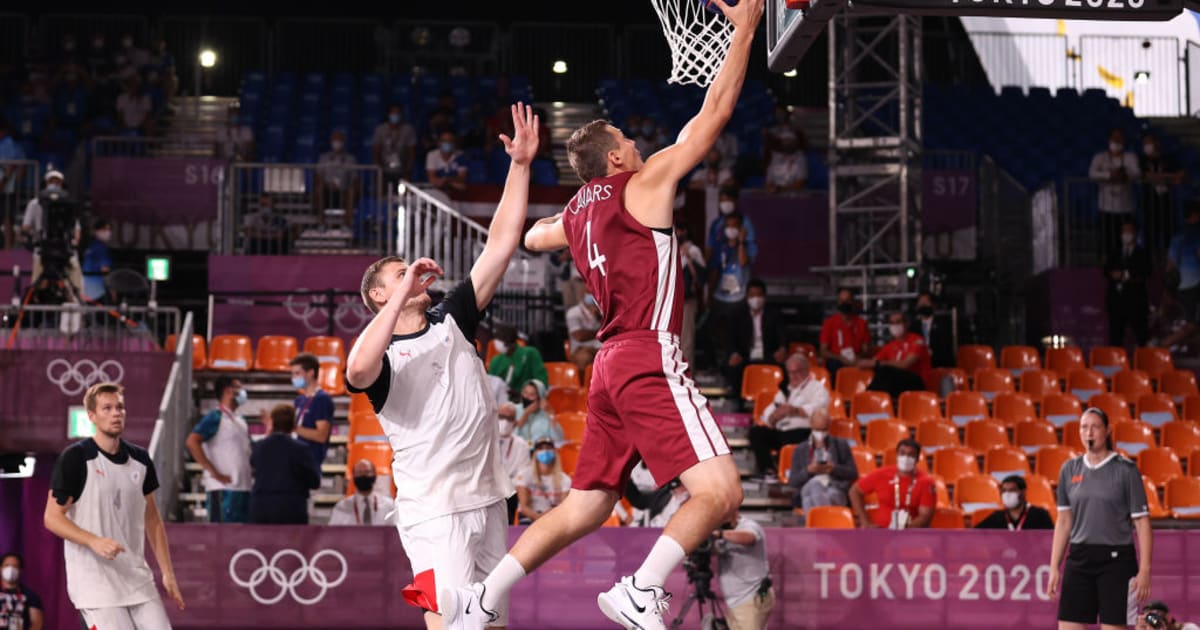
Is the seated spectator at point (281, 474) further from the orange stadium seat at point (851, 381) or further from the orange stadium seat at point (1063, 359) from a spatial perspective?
the orange stadium seat at point (1063, 359)

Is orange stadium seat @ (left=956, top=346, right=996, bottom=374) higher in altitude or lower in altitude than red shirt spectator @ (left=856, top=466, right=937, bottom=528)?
higher

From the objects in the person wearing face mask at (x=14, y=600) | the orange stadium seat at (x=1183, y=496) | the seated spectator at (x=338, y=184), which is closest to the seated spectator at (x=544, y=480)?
the person wearing face mask at (x=14, y=600)

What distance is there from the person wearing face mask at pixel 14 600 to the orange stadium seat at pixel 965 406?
989 cm

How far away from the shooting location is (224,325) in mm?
19266

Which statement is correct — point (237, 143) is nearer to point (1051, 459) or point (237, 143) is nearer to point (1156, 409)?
point (1051, 459)

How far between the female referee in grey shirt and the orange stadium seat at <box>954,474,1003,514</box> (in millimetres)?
3948

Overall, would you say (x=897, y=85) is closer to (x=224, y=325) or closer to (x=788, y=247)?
(x=788, y=247)

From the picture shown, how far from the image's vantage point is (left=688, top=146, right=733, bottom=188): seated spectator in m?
22.0

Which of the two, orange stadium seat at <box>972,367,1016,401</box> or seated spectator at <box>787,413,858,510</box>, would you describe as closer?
seated spectator at <box>787,413,858,510</box>

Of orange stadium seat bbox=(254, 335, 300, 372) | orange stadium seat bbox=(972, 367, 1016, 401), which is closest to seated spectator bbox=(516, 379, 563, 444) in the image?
orange stadium seat bbox=(254, 335, 300, 372)

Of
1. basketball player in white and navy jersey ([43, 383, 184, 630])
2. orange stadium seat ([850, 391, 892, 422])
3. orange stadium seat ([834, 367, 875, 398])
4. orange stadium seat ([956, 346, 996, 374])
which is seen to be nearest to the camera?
basketball player in white and navy jersey ([43, 383, 184, 630])

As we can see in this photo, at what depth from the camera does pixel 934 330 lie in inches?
741

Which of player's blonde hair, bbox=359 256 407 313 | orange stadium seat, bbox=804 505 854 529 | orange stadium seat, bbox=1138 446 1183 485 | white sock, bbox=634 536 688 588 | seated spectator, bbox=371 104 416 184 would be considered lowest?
orange stadium seat, bbox=804 505 854 529

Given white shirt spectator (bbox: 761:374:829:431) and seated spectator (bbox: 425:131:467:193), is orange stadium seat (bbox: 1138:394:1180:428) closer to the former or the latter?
white shirt spectator (bbox: 761:374:829:431)
